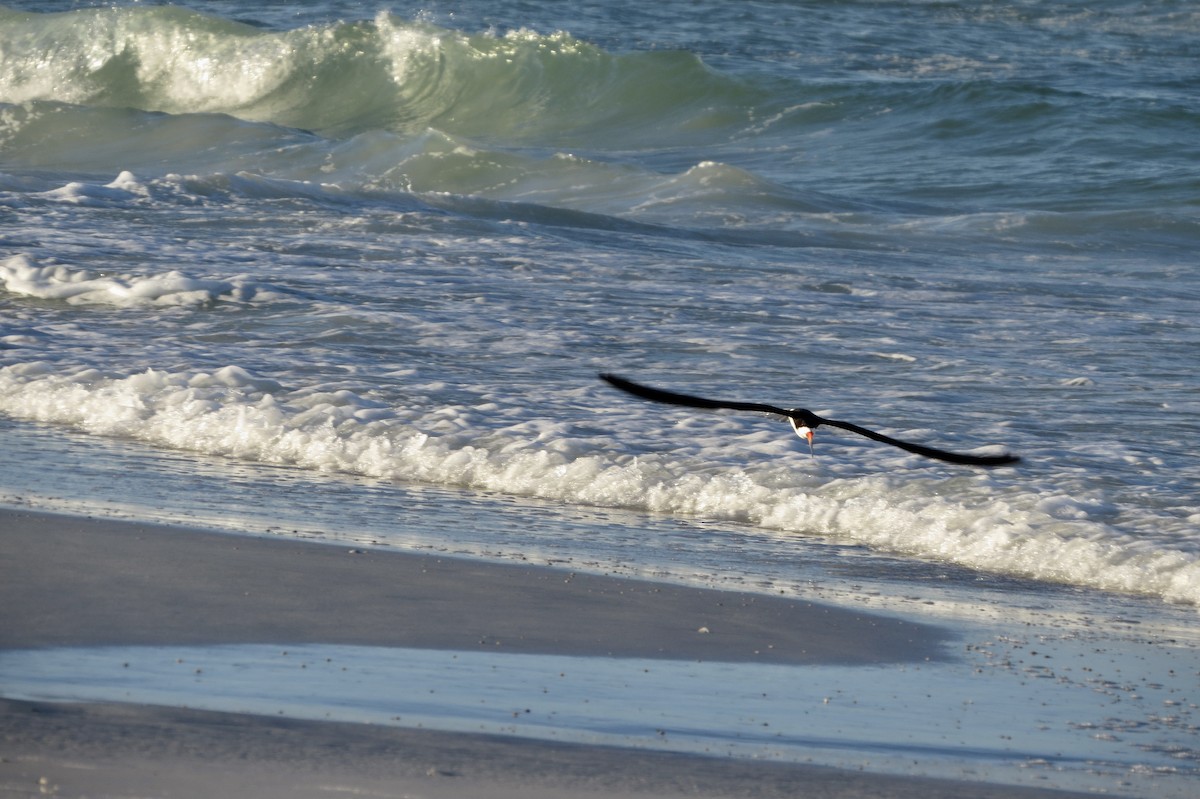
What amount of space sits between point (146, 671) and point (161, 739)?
1.78 ft

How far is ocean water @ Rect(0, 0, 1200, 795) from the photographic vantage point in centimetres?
595

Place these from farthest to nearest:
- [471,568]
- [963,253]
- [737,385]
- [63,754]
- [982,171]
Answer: [982,171] < [963,253] < [737,385] < [471,568] < [63,754]

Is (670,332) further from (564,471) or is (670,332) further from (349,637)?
(349,637)

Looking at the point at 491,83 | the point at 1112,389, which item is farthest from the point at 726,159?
the point at 1112,389

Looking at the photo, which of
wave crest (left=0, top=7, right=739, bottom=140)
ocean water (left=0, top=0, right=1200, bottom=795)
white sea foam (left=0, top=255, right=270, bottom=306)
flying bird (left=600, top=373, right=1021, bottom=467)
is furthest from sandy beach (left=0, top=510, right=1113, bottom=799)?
wave crest (left=0, top=7, right=739, bottom=140)

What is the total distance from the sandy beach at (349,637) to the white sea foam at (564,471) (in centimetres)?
107

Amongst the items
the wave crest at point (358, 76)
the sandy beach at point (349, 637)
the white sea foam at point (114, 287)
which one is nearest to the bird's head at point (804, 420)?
the sandy beach at point (349, 637)

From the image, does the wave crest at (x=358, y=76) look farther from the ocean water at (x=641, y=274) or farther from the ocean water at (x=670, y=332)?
the ocean water at (x=670, y=332)

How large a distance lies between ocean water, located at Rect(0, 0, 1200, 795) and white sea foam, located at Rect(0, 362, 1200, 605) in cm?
1

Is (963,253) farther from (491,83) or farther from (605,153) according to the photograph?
(491,83)

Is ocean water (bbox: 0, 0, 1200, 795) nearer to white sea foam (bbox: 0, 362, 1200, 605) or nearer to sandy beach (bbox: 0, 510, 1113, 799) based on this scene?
white sea foam (bbox: 0, 362, 1200, 605)

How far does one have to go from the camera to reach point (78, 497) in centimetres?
583

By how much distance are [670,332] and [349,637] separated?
5.03 metres

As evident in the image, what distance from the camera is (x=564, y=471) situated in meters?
6.61
